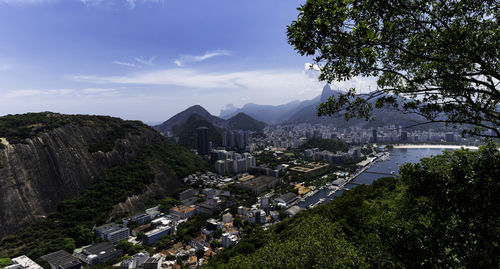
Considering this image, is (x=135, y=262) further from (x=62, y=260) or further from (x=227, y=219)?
(x=227, y=219)

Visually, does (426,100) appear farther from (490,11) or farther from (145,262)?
(145,262)

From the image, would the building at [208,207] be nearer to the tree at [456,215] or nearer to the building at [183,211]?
the building at [183,211]

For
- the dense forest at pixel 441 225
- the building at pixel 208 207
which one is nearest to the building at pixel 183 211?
the building at pixel 208 207

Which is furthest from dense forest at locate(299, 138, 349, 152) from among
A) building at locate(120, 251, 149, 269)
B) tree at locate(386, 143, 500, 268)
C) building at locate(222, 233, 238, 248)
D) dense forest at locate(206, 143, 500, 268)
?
tree at locate(386, 143, 500, 268)

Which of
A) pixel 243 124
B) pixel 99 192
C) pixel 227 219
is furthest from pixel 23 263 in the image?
pixel 243 124

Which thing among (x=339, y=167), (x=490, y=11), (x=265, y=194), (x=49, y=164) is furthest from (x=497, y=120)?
(x=339, y=167)

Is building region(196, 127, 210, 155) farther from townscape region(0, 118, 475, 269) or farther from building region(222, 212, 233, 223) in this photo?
building region(222, 212, 233, 223)
